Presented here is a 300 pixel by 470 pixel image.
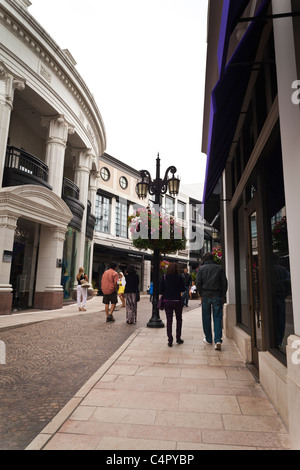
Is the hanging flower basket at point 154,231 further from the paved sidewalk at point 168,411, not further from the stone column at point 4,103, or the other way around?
the stone column at point 4,103

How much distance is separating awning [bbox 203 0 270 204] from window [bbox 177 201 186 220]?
114 feet

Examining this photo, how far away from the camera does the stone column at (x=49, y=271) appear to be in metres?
13.0

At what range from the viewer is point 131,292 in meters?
9.27

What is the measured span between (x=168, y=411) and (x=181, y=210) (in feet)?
122

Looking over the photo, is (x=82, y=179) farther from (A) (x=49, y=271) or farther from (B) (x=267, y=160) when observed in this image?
(B) (x=267, y=160)

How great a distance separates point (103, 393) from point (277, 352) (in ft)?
6.63

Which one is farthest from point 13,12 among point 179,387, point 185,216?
point 185,216

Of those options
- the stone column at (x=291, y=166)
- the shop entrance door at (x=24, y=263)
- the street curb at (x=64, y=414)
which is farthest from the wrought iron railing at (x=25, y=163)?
the stone column at (x=291, y=166)

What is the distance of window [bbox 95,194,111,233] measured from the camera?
2628 cm

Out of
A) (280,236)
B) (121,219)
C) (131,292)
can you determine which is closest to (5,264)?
(131,292)

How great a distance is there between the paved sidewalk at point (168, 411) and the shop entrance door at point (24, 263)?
9200mm

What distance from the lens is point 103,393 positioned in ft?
11.7

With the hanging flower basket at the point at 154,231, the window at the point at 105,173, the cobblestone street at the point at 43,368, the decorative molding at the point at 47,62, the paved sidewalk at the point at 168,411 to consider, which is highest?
the window at the point at 105,173

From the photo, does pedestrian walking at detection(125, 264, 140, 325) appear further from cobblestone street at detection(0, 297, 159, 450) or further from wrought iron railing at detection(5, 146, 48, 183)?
wrought iron railing at detection(5, 146, 48, 183)
